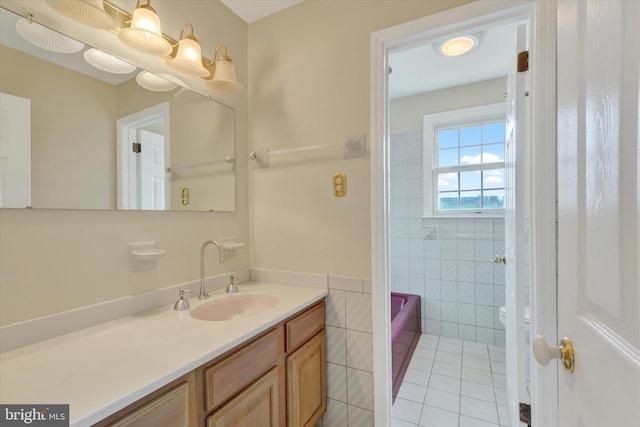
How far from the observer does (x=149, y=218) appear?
1.23m

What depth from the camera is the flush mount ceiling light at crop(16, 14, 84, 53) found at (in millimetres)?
900

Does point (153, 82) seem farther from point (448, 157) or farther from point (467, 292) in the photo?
point (467, 292)

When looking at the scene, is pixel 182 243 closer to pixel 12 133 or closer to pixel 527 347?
pixel 12 133

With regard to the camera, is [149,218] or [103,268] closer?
[103,268]

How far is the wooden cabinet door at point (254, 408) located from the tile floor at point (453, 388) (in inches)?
38.4

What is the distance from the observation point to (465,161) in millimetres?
2781

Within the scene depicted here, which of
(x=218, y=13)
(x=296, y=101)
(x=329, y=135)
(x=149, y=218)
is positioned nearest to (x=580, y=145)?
(x=329, y=135)

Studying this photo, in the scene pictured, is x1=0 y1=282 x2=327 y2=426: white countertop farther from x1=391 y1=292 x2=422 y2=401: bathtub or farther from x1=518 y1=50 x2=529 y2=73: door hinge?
x1=518 y1=50 x2=529 y2=73: door hinge

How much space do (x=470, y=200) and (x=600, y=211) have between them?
2454 mm

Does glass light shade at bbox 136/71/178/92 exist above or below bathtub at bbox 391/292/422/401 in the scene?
above

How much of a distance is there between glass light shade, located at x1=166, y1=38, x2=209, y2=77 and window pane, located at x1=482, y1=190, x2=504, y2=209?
2664mm

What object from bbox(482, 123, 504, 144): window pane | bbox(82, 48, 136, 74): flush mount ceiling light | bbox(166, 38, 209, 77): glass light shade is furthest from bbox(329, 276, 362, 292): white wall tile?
A: bbox(482, 123, 504, 144): window pane

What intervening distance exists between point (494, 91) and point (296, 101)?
2.08 metres

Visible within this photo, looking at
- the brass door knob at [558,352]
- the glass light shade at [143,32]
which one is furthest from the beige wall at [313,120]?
the brass door knob at [558,352]
